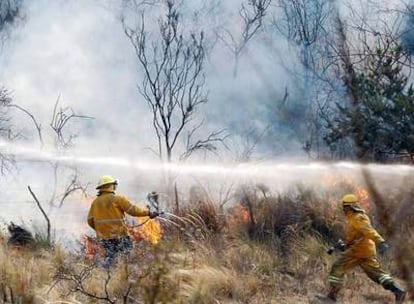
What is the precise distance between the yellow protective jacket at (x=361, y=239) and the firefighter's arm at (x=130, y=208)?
2515 millimetres

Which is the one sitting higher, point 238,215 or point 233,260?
point 238,215

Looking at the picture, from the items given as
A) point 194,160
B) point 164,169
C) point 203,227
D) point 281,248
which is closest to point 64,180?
point 164,169

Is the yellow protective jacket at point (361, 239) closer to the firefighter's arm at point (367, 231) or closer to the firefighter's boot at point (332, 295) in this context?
the firefighter's arm at point (367, 231)

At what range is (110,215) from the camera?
878cm

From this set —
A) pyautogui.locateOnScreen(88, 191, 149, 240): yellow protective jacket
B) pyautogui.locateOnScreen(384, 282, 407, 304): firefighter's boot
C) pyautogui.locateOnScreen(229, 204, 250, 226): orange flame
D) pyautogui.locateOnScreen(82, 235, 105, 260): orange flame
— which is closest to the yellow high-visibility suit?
pyautogui.locateOnScreen(384, 282, 407, 304): firefighter's boot

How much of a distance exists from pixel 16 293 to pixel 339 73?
13.4 m

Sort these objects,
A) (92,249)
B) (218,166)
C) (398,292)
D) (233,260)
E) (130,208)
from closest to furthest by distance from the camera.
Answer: (398,292) → (130,208) → (233,260) → (92,249) → (218,166)

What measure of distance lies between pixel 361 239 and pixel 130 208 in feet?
9.50

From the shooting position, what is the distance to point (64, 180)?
1614 centimetres

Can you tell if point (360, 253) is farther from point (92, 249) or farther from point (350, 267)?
point (92, 249)

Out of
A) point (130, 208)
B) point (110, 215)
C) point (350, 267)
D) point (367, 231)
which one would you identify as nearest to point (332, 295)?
point (350, 267)

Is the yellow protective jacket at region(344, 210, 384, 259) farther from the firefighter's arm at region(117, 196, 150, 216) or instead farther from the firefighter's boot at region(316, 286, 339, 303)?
the firefighter's arm at region(117, 196, 150, 216)

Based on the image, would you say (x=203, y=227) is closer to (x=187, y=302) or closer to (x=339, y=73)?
(x=187, y=302)

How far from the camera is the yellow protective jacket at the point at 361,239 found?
783 cm
